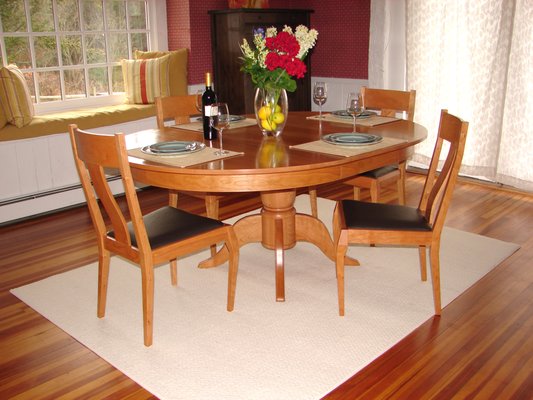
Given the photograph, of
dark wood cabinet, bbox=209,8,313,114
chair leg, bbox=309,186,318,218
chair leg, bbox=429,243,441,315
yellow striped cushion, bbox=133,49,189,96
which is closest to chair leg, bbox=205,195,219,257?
chair leg, bbox=309,186,318,218

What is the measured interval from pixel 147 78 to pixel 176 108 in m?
1.49

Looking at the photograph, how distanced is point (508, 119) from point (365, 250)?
187 cm

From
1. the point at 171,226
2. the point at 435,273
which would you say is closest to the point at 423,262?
the point at 435,273

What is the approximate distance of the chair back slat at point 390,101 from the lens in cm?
334

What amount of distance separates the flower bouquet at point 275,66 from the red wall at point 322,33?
7.81ft

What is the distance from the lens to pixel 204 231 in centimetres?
239

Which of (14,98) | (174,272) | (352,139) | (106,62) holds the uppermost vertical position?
(106,62)

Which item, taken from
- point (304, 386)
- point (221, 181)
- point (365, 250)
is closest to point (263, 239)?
point (365, 250)

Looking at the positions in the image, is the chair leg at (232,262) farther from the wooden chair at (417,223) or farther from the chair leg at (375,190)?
the chair leg at (375,190)

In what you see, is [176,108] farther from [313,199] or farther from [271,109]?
[313,199]

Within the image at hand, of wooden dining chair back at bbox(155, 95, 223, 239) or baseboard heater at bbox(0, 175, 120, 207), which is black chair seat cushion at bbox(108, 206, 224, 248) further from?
baseboard heater at bbox(0, 175, 120, 207)

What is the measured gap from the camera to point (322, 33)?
5449 mm

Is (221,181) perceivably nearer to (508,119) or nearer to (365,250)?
(365,250)

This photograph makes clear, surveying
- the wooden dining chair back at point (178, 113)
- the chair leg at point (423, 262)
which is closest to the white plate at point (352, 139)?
the chair leg at point (423, 262)
